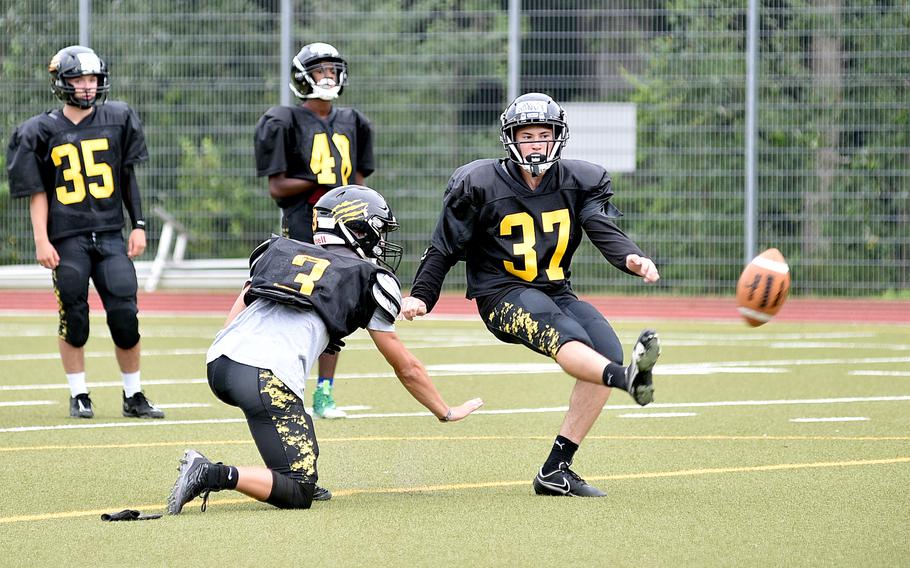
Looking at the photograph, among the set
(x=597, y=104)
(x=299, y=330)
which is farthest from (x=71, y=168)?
(x=597, y=104)

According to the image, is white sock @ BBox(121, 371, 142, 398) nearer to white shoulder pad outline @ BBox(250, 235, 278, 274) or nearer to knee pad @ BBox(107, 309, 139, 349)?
knee pad @ BBox(107, 309, 139, 349)

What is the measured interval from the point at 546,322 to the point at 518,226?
1.65 feet

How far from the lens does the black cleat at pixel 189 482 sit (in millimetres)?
5234

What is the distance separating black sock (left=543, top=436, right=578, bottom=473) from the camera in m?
5.87

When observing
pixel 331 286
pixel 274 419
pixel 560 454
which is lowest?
pixel 560 454

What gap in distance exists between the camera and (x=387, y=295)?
222 inches

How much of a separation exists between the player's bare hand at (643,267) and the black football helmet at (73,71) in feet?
12.4

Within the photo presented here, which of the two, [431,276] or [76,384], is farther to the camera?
[76,384]

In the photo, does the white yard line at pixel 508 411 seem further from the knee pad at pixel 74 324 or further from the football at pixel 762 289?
the football at pixel 762 289

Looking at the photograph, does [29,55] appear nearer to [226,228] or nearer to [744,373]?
[226,228]

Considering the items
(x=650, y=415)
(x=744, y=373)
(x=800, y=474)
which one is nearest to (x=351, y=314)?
(x=800, y=474)

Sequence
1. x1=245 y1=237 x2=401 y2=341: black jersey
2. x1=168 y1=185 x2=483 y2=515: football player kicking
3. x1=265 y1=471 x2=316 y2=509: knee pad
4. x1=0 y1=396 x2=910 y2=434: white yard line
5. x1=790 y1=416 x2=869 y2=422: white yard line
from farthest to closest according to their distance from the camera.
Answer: x1=790 y1=416 x2=869 y2=422: white yard line
x1=0 y1=396 x2=910 y2=434: white yard line
x1=245 y1=237 x2=401 y2=341: black jersey
x1=168 y1=185 x2=483 y2=515: football player kicking
x1=265 y1=471 x2=316 y2=509: knee pad

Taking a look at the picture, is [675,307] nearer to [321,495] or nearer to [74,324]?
[74,324]

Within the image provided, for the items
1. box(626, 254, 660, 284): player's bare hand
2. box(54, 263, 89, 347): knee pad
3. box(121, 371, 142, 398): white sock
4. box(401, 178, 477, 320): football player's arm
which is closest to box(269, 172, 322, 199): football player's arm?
box(54, 263, 89, 347): knee pad
